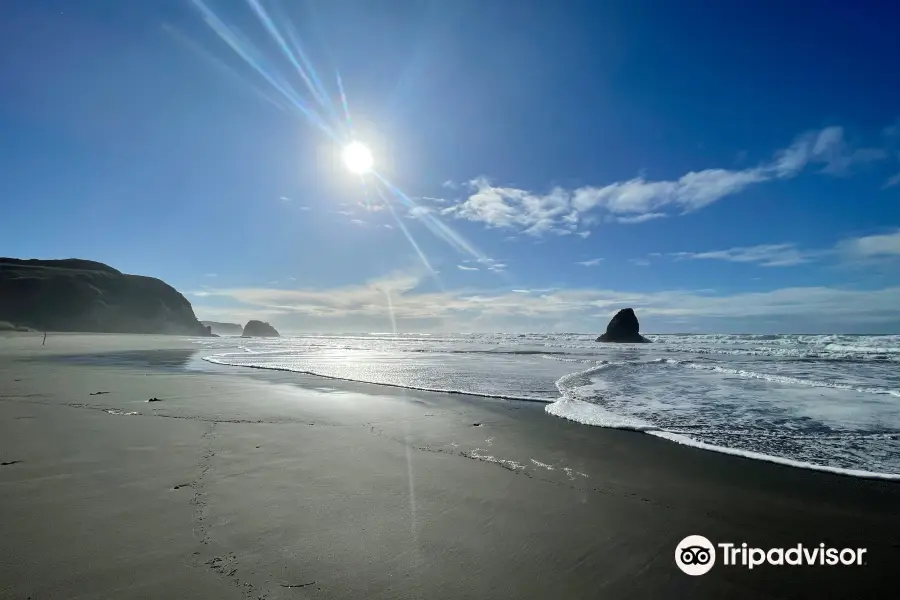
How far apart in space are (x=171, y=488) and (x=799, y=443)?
29.6 ft

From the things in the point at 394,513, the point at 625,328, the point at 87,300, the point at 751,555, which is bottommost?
the point at 751,555

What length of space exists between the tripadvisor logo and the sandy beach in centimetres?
7

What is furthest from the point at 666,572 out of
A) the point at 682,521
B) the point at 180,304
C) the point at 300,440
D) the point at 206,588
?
the point at 180,304

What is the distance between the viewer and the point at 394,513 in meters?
3.74

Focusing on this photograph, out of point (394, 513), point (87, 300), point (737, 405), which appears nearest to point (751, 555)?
point (394, 513)

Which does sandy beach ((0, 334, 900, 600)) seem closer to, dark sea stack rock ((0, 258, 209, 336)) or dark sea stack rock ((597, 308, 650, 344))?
Answer: dark sea stack rock ((597, 308, 650, 344))

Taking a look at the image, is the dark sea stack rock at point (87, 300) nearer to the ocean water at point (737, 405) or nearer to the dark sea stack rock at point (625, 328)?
the ocean water at point (737, 405)

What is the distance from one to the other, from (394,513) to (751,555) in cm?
310

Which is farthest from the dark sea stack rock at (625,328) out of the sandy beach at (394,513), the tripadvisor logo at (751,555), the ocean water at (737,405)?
the tripadvisor logo at (751,555)

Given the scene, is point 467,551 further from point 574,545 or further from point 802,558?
point 802,558

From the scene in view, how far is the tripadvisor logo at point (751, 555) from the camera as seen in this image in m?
3.24

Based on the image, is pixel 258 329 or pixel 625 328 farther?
pixel 258 329

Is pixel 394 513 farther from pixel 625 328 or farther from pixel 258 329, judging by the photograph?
pixel 258 329

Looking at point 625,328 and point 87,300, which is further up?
point 87,300
